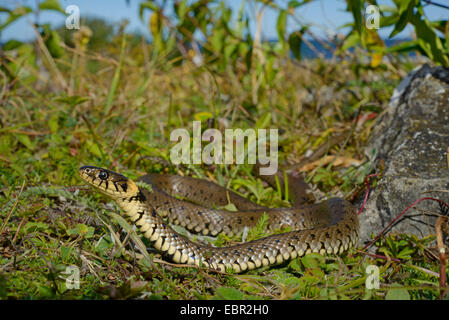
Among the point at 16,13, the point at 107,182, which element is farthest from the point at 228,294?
the point at 16,13

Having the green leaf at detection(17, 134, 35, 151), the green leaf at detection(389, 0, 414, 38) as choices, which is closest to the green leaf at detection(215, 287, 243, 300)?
the green leaf at detection(389, 0, 414, 38)

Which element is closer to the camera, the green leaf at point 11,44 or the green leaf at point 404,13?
Result: the green leaf at point 404,13

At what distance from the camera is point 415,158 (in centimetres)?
377

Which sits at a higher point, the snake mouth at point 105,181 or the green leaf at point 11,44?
the green leaf at point 11,44

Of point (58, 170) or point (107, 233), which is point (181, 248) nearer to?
point (107, 233)

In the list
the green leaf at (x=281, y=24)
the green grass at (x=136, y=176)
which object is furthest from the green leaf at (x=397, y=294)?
the green leaf at (x=281, y=24)

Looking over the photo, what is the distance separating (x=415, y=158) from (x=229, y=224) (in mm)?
1978

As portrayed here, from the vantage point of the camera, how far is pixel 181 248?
3.12 meters

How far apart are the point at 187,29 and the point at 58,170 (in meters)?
3.54

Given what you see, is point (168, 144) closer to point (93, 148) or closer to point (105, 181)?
point (93, 148)

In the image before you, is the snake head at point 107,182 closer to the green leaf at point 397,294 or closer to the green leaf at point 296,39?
the green leaf at point 397,294

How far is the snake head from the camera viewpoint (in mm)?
3057

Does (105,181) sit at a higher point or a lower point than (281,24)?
lower

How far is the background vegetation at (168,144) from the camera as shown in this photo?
2.68 m
